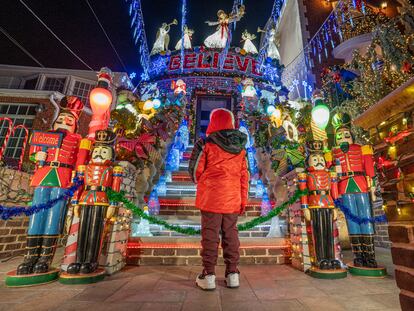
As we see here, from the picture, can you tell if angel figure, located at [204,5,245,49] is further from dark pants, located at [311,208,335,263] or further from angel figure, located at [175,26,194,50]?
dark pants, located at [311,208,335,263]

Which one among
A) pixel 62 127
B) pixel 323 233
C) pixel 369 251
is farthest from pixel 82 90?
pixel 369 251

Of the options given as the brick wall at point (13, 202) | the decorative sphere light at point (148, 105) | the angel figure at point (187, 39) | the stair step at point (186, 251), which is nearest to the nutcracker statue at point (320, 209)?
the stair step at point (186, 251)

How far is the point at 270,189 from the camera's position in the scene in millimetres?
5828

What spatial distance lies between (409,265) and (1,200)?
553cm

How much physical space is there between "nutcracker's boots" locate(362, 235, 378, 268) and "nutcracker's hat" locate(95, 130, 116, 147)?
13.3 feet

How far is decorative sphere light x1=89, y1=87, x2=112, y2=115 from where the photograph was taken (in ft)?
13.3

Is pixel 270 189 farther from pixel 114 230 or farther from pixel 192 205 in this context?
pixel 114 230

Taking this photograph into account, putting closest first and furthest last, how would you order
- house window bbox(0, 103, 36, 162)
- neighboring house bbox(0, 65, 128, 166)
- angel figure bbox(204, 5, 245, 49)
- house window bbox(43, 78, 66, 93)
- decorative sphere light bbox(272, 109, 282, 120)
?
decorative sphere light bbox(272, 109, 282, 120)
house window bbox(0, 103, 36, 162)
neighboring house bbox(0, 65, 128, 166)
house window bbox(43, 78, 66, 93)
angel figure bbox(204, 5, 245, 49)

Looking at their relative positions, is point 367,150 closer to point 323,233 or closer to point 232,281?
point 323,233

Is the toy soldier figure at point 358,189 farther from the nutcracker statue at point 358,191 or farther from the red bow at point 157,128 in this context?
the red bow at point 157,128

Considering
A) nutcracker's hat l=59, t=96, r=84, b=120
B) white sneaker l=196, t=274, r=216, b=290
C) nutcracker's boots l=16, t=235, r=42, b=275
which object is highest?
nutcracker's hat l=59, t=96, r=84, b=120

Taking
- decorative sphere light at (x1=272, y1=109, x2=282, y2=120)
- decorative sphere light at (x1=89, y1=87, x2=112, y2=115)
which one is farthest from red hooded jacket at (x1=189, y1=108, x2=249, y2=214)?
decorative sphere light at (x1=272, y1=109, x2=282, y2=120)

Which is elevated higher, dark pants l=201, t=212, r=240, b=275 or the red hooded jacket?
the red hooded jacket

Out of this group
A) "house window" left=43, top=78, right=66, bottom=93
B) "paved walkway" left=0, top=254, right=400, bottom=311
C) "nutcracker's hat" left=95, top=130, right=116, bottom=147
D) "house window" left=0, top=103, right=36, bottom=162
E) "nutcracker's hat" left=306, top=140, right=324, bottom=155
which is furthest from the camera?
"house window" left=43, top=78, right=66, bottom=93
